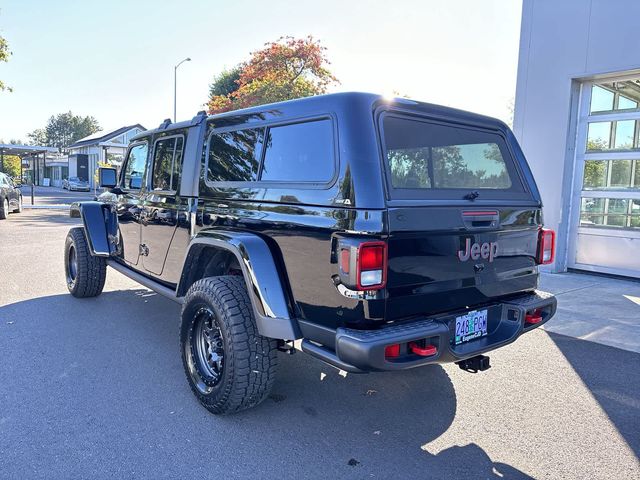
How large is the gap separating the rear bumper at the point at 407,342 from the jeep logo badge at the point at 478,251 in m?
0.33

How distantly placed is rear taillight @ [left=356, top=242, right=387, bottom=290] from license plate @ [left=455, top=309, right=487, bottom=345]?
0.65 m

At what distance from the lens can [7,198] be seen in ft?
51.5

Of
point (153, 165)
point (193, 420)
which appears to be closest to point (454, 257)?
point (193, 420)

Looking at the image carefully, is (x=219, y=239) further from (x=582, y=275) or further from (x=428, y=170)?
(x=582, y=275)

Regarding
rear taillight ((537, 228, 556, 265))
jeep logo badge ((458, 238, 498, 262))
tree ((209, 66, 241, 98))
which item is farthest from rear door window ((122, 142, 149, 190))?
tree ((209, 66, 241, 98))

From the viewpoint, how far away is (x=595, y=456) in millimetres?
2805

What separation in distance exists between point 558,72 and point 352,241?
758 cm

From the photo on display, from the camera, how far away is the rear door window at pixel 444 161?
2.94m

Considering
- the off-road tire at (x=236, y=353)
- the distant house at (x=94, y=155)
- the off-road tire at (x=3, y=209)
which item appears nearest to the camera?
the off-road tire at (x=236, y=353)

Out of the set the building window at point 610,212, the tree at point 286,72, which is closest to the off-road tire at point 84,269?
the building window at point 610,212

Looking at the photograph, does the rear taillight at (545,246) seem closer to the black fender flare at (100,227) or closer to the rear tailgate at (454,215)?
the rear tailgate at (454,215)

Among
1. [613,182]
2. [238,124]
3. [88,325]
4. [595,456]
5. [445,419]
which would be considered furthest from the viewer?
[613,182]

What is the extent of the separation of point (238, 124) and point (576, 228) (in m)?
7.06

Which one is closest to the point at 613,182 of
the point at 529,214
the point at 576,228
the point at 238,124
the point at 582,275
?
the point at 576,228
